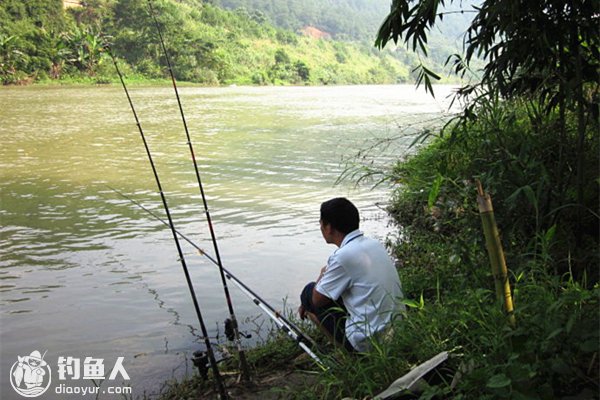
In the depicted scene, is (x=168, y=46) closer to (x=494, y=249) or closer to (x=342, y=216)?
(x=342, y=216)

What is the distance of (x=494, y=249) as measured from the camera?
197cm

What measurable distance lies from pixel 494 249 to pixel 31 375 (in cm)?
303

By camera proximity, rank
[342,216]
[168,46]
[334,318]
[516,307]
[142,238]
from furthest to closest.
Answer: [168,46] → [142,238] → [334,318] → [342,216] → [516,307]

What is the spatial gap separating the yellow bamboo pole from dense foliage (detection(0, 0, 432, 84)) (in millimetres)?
17232

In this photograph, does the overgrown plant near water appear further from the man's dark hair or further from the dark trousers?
the man's dark hair

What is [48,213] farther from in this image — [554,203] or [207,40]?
[207,40]

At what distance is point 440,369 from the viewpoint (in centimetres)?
205

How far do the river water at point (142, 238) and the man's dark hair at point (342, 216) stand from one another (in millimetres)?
1496

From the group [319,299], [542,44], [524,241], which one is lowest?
[319,299]

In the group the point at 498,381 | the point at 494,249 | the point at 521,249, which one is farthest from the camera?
the point at 521,249

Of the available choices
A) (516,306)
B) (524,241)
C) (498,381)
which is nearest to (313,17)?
(524,241)

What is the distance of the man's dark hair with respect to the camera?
278 centimetres

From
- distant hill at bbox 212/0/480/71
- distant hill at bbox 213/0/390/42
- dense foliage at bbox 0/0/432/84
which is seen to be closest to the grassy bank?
dense foliage at bbox 0/0/432/84

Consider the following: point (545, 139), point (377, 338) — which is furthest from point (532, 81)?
point (377, 338)
